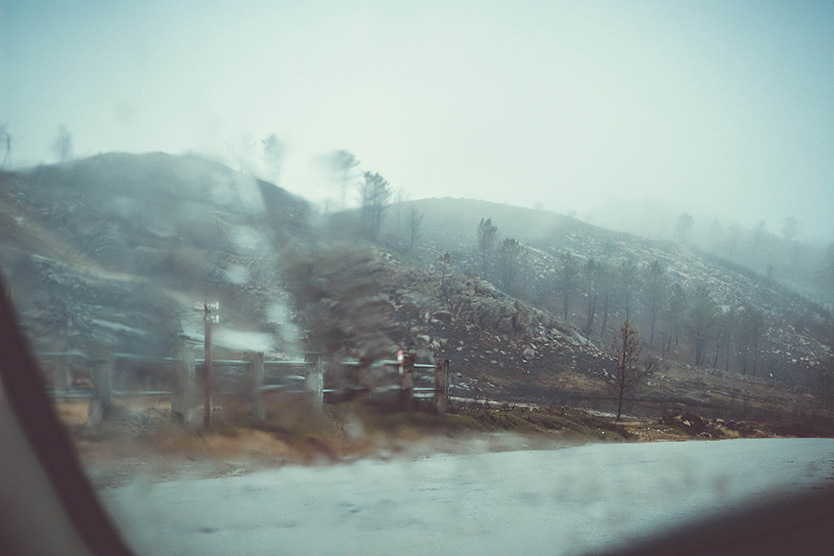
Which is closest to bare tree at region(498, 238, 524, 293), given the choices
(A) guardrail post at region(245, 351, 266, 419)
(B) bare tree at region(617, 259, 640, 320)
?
(B) bare tree at region(617, 259, 640, 320)

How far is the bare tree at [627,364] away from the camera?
581 cm

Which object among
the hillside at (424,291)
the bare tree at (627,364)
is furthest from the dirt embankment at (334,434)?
the bare tree at (627,364)

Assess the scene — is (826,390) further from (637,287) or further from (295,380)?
(295,380)

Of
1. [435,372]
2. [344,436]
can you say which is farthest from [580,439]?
[344,436]

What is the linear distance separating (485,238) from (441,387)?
200 centimetres

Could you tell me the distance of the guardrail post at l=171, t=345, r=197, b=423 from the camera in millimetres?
5723

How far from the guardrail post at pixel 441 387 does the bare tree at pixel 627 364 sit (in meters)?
2.00

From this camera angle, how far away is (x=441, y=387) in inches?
276

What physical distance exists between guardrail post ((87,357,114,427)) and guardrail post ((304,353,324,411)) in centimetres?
258

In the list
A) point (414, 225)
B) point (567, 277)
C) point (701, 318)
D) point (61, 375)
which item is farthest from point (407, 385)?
point (61, 375)

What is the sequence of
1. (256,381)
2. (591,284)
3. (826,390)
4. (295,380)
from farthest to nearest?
(295,380), (256,381), (591,284), (826,390)

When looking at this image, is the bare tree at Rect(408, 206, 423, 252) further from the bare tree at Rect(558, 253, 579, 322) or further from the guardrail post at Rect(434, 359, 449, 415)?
the bare tree at Rect(558, 253, 579, 322)

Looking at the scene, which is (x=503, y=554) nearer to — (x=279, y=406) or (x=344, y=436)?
(x=344, y=436)

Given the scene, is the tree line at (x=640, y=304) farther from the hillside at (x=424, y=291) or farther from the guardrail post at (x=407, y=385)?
the guardrail post at (x=407, y=385)
